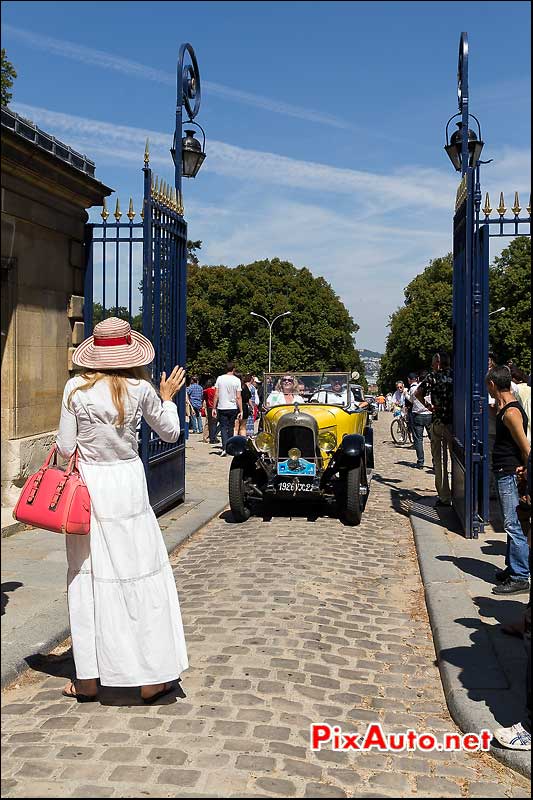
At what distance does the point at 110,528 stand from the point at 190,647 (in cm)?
143

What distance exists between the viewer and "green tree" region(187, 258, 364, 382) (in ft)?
177

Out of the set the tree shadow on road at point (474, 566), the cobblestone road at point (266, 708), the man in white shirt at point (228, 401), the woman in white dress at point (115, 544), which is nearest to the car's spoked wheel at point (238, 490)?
the cobblestone road at point (266, 708)

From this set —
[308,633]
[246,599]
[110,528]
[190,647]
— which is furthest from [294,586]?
[110,528]

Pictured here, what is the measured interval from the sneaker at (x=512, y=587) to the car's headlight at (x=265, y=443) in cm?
412

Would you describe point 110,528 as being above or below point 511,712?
above

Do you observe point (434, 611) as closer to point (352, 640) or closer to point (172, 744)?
point (352, 640)

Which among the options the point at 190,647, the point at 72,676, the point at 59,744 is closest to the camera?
the point at 59,744

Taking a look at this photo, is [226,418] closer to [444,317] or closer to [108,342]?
[108,342]

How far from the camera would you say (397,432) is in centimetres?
2320

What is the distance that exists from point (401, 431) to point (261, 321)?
111 ft

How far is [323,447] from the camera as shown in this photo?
9.91 metres

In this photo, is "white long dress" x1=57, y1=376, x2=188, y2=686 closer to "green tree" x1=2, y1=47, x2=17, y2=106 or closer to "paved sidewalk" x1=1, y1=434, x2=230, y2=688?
"paved sidewalk" x1=1, y1=434, x2=230, y2=688

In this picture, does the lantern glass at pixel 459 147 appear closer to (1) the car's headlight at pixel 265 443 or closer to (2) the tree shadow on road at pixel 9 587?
(1) the car's headlight at pixel 265 443

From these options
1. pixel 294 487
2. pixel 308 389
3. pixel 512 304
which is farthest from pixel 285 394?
pixel 512 304
